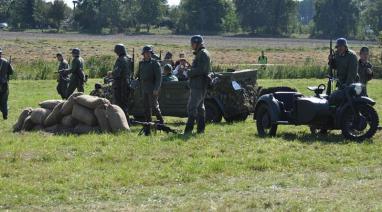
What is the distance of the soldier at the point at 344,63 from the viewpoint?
1319 centimetres

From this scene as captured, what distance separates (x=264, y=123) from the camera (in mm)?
13461

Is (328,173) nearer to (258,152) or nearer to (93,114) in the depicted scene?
(258,152)

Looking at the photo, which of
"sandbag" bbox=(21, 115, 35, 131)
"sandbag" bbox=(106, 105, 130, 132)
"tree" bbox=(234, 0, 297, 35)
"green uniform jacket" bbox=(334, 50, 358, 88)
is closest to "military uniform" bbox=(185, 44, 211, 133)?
"sandbag" bbox=(106, 105, 130, 132)

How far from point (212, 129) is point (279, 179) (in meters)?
5.16

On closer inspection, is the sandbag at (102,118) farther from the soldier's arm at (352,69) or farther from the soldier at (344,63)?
the soldier's arm at (352,69)

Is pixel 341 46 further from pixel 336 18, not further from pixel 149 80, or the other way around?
pixel 336 18

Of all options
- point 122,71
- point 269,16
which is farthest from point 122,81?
point 269,16

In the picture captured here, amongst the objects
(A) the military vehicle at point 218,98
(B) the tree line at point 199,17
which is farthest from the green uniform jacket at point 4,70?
(B) the tree line at point 199,17

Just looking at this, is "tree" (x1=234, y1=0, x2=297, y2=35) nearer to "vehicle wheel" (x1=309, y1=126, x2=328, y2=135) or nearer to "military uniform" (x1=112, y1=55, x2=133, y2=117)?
"military uniform" (x1=112, y1=55, x2=133, y2=117)

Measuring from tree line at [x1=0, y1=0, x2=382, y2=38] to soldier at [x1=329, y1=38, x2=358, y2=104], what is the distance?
76.7m

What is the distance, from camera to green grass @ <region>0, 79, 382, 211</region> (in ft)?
26.2

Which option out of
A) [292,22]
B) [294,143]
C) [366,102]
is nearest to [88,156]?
[294,143]

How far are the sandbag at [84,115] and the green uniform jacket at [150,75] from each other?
1133mm

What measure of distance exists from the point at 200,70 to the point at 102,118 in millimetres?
Result: 2064
